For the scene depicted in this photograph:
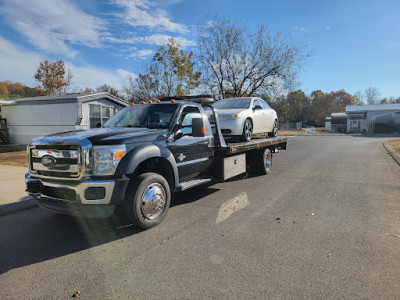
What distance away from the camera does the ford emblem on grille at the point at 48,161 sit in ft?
13.0

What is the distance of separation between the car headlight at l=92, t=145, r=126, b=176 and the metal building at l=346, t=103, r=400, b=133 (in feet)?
170

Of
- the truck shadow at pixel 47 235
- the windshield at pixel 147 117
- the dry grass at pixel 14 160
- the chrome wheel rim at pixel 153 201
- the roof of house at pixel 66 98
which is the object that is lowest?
the truck shadow at pixel 47 235

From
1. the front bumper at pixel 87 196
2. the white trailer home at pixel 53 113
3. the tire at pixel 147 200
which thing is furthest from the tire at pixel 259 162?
the white trailer home at pixel 53 113

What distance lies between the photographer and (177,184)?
193 inches

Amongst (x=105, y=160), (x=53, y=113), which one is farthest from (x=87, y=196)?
(x=53, y=113)

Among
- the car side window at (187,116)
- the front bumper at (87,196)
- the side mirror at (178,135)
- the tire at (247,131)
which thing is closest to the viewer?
the front bumper at (87,196)

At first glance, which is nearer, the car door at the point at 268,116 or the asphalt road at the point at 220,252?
the asphalt road at the point at 220,252

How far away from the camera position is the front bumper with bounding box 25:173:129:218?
3.74 m

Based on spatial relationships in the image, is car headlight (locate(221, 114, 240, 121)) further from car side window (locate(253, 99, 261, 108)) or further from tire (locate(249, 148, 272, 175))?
tire (locate(249, 148, 272, 175))

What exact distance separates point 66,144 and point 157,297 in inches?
93.4

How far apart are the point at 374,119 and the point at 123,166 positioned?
172 ft

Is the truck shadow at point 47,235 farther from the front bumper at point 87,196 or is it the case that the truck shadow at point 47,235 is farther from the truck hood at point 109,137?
the truck hood at point 109,137

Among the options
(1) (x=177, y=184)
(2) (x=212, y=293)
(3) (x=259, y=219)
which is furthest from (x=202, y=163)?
(2) (x=212, y=293)

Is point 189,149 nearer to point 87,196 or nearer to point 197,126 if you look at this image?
point 197,126
